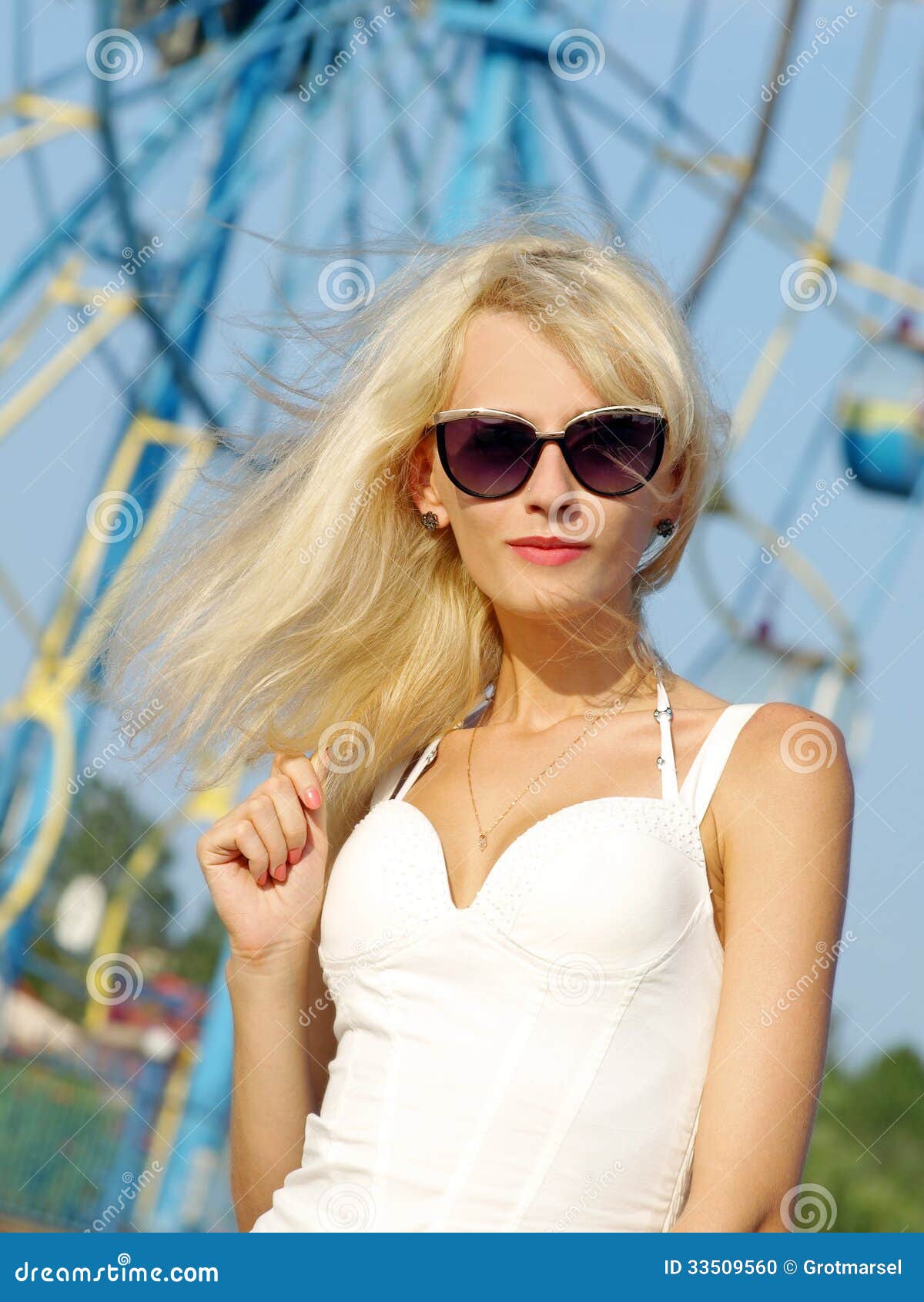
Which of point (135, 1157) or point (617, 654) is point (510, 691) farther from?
point (135, 1157)

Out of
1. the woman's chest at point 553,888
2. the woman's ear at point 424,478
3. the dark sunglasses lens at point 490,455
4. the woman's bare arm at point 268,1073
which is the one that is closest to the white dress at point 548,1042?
the woman's chest at point 553,888

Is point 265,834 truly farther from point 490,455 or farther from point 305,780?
point 490,455

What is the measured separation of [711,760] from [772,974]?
0.97 ft

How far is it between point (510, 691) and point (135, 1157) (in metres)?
6.92

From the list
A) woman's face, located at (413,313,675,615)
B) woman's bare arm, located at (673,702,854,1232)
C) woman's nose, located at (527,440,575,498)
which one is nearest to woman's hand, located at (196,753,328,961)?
woman's face, located at (413,313,675,615)

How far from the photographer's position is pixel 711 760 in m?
1.97

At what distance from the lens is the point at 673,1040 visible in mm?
1875

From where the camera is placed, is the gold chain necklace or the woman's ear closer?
the gold chain necklace

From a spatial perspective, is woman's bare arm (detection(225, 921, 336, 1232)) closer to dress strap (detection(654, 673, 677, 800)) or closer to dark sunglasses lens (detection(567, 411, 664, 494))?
dress strap (detection(654, 673, 677, 800))

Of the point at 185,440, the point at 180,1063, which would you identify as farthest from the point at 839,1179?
the point at 185,440

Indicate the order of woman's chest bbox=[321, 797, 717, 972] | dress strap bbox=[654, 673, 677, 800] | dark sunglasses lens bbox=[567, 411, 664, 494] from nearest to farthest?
1. woman's chest bbox=[321, 797, 717, 972]
2. dress strap bbox=[654, 673, 677, 800]
3. dark sunglasses lens bbox=[567, 411, 664, 494]

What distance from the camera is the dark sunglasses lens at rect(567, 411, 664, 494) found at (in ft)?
6.89

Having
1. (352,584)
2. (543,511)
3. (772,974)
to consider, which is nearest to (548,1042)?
(772,974)

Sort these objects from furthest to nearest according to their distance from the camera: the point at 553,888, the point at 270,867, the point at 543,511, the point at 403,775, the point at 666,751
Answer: the point at 403,775
the point at 270,867
the point at 543,511
the point at 666,751
the point at 553,888
